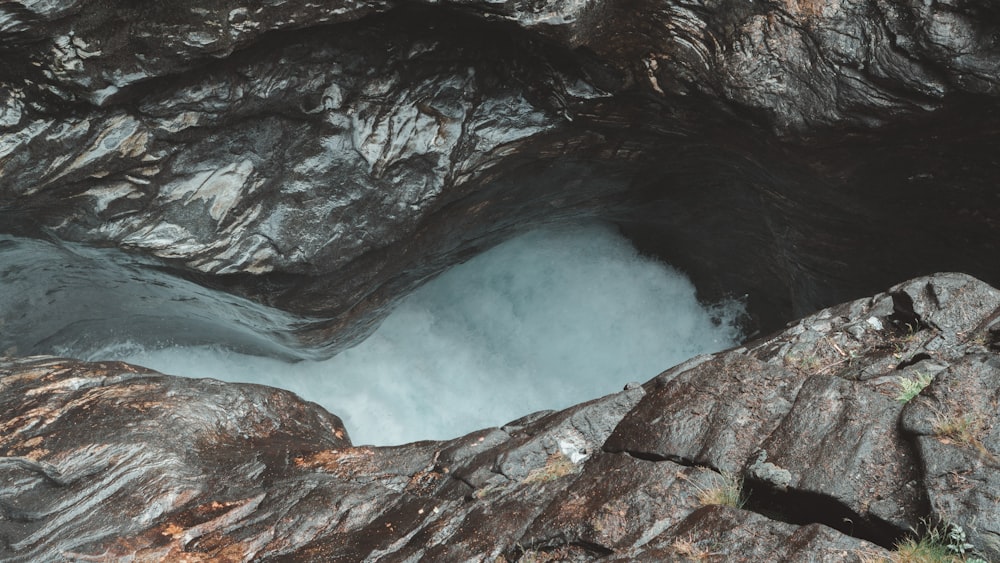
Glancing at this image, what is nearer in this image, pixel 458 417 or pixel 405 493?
pixel 405 493

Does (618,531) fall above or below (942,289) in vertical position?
below

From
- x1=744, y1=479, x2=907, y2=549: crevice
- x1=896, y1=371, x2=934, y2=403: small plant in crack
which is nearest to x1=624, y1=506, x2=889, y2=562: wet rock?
x1=744, y1=479, x2=907, y2=549: crevice

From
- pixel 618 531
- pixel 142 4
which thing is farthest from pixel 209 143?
pixel 618 531

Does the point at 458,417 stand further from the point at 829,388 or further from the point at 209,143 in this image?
the point at 829,388

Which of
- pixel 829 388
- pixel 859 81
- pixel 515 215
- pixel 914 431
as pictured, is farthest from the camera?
pixel 515 215

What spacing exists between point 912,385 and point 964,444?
1.85ft

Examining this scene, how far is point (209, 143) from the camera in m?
6.93

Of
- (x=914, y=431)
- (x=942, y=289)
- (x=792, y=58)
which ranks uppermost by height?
(x=792, y=58)

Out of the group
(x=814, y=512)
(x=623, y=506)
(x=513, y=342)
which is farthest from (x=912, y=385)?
(x=513, y=342)

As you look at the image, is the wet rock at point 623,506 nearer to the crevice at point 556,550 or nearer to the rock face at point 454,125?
the crevice at point 556,550

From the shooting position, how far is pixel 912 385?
455 cm

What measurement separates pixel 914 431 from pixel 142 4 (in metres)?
6.25

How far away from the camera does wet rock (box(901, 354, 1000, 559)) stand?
377 cm

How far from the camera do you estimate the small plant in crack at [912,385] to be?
4512 millimetres
